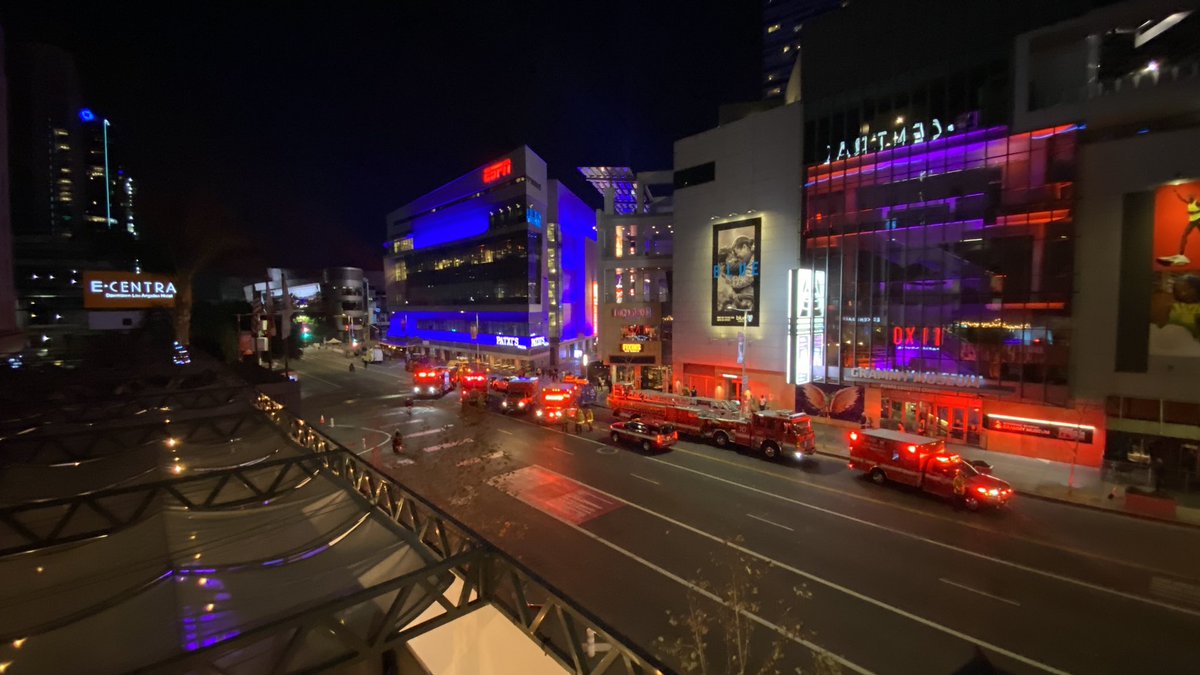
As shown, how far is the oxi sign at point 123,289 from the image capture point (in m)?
28.2

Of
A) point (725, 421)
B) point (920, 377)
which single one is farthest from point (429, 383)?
point (920, 377)

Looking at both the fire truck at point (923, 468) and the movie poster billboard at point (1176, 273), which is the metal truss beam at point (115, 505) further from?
the movie poster billboard at point (1176, 273)

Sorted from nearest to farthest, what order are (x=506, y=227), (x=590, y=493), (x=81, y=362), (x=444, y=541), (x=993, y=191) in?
(x=444, y=541) → (x=590, y=493) → (x=993, y=191) → (x=81, y=362) → (x=506, y=227)

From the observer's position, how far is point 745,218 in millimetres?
33938

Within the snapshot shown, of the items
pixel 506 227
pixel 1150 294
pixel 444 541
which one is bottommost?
pixel 444 541

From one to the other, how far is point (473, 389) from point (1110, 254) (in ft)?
119

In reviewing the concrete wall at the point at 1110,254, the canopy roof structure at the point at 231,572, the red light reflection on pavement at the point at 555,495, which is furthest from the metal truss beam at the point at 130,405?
the concrete wall at the point at 1110,254

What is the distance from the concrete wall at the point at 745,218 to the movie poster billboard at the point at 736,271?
45 centimetres

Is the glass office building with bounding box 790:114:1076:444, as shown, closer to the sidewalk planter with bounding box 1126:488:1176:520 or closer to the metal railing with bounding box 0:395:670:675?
the sidewalk planter with bounding box 1126:488:1176:520

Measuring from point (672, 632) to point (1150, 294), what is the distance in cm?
2420

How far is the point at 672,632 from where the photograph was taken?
35.5ft

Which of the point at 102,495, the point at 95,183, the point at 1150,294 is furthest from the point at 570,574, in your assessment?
the point at 95,183

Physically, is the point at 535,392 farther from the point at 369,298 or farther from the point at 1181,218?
the point at 369,298

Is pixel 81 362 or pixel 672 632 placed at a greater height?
pixel 81 362
